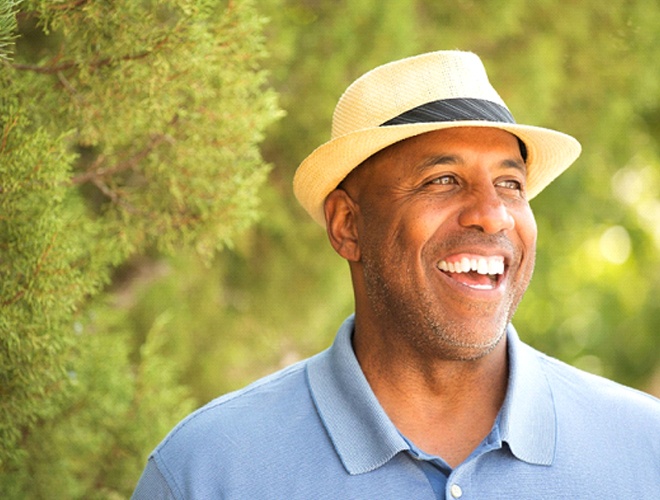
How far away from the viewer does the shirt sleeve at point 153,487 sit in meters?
2.49

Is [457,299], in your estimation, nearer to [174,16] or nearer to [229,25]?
[229,25]

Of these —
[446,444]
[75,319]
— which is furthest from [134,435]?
[446,444]

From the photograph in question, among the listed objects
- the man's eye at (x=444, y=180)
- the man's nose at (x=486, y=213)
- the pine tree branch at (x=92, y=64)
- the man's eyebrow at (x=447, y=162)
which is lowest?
the man's nose at (x=486, y=213)

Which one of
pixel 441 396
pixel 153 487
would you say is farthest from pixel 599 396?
pixel 153 487

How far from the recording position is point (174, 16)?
3178 mm

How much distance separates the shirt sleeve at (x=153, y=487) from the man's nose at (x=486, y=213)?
959 mm

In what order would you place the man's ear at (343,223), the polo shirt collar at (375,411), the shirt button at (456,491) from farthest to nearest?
1. the man's ear at (343,223)
2. the polo shirt collar at (375,411)
3. the shirt button at (456,491)

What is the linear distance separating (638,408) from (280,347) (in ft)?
9.39

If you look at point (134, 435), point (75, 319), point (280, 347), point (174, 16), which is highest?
point (174, 16)

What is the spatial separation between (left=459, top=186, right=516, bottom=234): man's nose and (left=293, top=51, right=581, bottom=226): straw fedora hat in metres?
0.17

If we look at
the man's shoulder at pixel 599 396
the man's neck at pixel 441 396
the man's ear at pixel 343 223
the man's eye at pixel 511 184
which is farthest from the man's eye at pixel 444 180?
the man's shoulder at pixel 599 396

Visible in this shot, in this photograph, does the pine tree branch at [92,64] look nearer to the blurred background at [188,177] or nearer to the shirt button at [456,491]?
the blurred background at [188,177]

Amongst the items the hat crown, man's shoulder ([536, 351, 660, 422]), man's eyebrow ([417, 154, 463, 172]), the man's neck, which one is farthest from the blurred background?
man's shoulder ([536, 351, 660, 422])

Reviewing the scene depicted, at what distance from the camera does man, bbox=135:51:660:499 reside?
243cm
